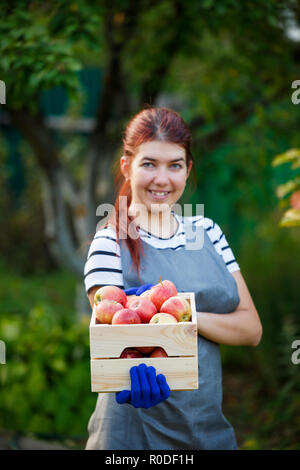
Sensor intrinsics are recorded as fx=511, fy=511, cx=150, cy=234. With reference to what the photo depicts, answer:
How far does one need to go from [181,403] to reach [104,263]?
1.91ft

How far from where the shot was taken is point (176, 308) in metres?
1.62

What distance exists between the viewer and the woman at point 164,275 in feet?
6.06

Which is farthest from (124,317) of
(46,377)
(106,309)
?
(46,377)

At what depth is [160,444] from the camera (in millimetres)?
1867

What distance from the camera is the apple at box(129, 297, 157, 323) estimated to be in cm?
163

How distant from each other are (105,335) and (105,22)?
9.56 ft

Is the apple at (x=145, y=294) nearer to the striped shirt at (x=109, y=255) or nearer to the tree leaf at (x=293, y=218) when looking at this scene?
the striped shirt at (x=109, y=255)

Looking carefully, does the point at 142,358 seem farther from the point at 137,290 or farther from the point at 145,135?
the point at 145,135

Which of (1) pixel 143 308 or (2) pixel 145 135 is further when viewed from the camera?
(2) pixel 145 135

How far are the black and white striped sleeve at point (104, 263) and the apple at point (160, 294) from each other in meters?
0.21

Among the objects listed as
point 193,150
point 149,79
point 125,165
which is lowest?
point 125,165

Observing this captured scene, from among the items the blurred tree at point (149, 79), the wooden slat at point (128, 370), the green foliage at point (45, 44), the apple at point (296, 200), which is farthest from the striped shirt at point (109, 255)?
the blurred tree at point (149, 79)

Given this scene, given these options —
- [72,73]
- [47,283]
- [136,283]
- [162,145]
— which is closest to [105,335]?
[136,283]

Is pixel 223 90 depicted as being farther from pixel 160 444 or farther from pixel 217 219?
pixel 217 219
